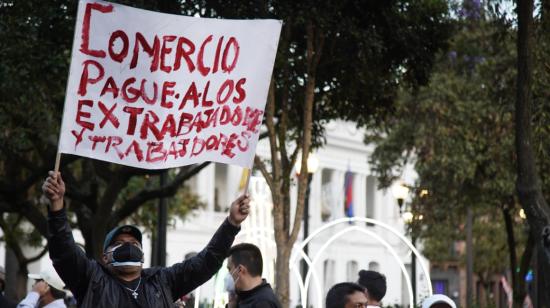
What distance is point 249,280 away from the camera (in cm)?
852

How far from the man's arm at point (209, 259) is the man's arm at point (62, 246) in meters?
0.56

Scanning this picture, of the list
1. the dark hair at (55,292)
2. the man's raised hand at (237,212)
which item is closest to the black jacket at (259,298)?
the man's raised hand at (237,212)

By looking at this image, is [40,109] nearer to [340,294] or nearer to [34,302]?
[34,302]

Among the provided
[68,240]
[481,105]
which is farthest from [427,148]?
[68,240]

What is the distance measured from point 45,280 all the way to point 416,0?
463 inches

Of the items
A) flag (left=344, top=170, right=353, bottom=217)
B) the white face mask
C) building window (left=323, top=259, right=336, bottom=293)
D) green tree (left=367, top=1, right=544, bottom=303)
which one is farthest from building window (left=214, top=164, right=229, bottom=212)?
the white face mask

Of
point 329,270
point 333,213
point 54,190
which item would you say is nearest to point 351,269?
point 329,270

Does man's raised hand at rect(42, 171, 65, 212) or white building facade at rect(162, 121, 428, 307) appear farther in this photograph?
white building facade at rect(162, 121, 428, 307)

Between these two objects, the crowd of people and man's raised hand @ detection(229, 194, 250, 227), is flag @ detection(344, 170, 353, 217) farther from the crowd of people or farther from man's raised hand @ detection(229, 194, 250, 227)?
man's raised hand @ detection(229, 194, 250, 227)

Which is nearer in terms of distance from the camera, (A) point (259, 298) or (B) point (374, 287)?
(A) point (259, 298)

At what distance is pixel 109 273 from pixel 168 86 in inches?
58.1

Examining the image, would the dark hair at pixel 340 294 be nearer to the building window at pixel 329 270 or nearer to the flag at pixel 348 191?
the flag at pixel 348 191

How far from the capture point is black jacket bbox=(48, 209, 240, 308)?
6828mm

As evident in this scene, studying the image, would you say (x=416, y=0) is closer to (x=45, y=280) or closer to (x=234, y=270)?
(x=45, y=280)
